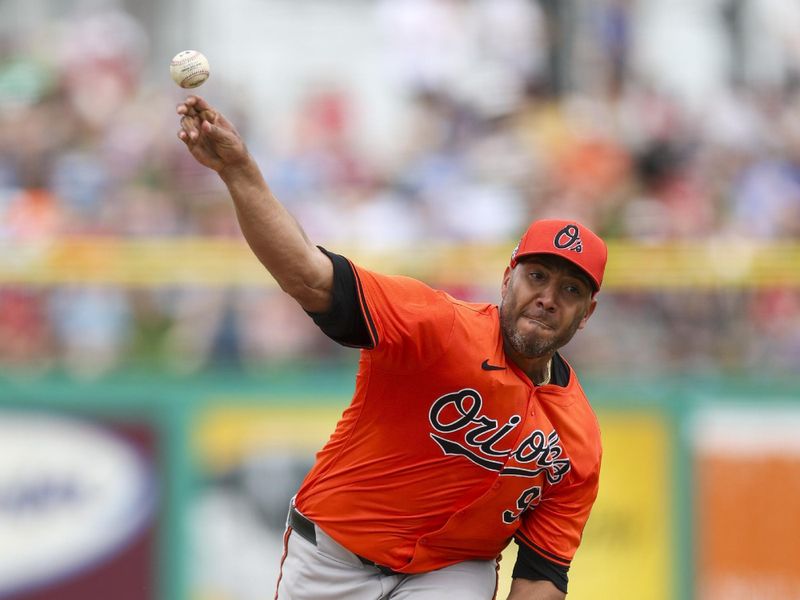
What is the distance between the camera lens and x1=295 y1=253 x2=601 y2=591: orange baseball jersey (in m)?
4.74

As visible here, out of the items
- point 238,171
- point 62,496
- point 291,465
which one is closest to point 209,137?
point 238,171

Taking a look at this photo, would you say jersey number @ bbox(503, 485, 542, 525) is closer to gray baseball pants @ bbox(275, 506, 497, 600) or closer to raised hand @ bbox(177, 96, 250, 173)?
gray baseball pants @ bbox(275, 506, 497, 600)

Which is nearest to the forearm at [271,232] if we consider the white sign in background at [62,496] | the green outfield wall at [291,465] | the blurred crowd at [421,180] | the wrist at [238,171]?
the wrist at [238,171]

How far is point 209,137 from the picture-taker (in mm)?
4188

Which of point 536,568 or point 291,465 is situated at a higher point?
point 536,568

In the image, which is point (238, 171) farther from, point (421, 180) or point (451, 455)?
point (421, 180)

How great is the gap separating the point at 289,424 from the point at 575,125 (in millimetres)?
4151

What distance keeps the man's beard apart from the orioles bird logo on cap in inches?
10.8

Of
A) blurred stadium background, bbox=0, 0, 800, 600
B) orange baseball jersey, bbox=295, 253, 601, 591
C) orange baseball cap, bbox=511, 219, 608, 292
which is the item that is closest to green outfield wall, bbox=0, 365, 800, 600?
blurred stadium background, bbox=0, 0, 800, 600

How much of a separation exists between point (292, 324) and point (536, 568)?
4.09 m

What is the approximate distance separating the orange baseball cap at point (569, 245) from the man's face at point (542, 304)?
0.12 ft

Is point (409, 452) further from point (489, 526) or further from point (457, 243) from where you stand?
point (457, 243)

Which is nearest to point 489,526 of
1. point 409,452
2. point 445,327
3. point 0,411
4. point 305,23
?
point 409,452

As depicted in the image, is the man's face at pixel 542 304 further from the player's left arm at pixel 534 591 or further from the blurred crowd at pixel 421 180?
the blurred crowd at pixel 421 180
